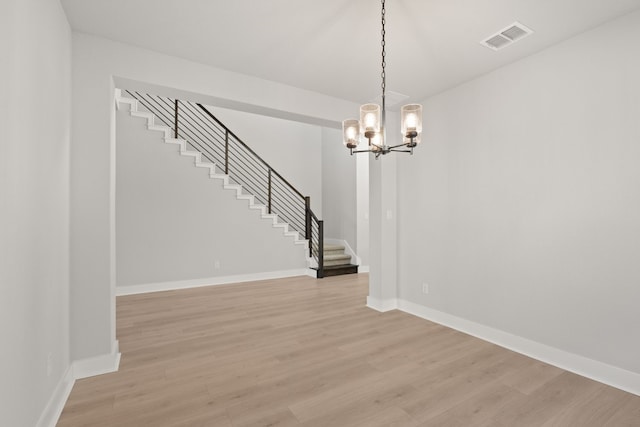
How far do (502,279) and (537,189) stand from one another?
0.94 m

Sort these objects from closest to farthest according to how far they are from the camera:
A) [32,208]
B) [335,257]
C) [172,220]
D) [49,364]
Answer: [32,208] → [49,364] → [172,220] → [335,257]

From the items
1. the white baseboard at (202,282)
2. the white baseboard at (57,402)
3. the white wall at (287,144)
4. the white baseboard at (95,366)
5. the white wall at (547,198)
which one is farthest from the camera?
the white wall at (287,144)

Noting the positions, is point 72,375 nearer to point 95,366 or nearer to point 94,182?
point 95,366

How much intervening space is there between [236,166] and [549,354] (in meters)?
6.47

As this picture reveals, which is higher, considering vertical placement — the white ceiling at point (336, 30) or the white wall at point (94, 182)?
the white ceiling at point (336, 30)

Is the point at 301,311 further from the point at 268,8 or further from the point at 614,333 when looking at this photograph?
the point at 268,8

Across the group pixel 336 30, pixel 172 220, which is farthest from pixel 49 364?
pixel 172 220

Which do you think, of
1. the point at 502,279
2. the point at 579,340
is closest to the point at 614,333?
the point at 579,340

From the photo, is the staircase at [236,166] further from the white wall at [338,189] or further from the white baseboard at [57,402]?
the white baseboard at [57,402]

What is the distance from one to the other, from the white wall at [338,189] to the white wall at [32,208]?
18.9ft

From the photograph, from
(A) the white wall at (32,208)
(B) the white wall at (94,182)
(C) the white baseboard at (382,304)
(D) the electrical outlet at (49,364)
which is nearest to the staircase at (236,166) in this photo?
(C) the white baseboard at (382,304)

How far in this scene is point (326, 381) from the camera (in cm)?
240

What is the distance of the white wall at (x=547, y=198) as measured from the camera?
236 centimetres

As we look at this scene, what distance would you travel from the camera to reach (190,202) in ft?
18.6
